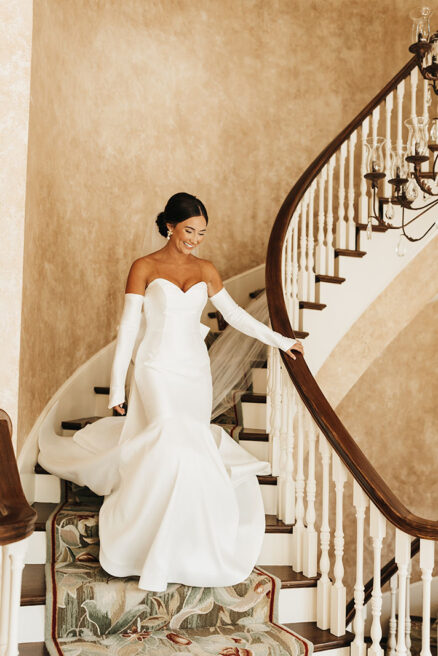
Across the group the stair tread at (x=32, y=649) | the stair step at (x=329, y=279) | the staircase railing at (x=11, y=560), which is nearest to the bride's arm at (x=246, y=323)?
the stair step at (x=329, y=279)

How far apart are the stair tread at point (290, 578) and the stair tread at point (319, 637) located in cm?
17

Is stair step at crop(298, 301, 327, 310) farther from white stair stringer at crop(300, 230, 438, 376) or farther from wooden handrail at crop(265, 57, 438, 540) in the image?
wooden handrail at crop(265, 57, 438, 540)

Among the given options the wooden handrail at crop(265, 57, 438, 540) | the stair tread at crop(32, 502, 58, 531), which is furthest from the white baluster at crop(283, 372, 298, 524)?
the stair tread at crop(32, 502, 58, 531)

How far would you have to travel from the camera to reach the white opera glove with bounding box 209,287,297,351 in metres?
3.39

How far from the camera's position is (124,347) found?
3275 millimetres

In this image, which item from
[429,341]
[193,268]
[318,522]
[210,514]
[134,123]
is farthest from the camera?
[429,341]

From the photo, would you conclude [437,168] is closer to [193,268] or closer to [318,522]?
[193,268]

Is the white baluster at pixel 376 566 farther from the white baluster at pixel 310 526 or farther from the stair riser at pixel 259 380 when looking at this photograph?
the stair riser at pixel 259 380

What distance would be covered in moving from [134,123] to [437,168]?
95.0 inches

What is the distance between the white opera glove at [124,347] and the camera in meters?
3.25

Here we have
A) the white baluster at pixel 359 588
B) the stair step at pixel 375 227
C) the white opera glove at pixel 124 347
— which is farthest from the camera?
the stair step at pixel 375 227

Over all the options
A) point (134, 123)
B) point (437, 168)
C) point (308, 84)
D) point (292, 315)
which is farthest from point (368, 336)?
point (308, 84)

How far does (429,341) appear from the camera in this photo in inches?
303

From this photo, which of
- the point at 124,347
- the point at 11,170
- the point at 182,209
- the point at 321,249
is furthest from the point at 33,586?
the point at 321,249
